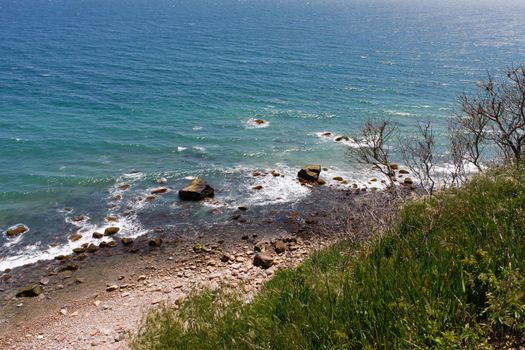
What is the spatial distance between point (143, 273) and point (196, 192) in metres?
8.85

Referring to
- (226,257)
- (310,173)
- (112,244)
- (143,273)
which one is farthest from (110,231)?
(310,173)

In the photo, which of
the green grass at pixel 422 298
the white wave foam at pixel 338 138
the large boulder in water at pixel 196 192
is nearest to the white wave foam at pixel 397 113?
the white wave foam at pixel 338 138

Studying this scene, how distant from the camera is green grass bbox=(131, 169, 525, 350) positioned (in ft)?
19.3

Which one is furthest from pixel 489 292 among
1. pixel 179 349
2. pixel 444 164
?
pixel 444 164

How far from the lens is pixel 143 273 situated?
23.5 meters

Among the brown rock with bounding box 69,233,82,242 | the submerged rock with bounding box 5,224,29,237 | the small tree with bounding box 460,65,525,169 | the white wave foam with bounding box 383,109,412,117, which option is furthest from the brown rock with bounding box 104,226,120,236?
the white wave foam with bounding box 383,109,412,117

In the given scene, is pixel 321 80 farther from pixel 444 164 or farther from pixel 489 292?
pixel 489 292

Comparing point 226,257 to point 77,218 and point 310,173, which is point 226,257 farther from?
point 310,173

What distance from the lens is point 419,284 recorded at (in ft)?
22.2

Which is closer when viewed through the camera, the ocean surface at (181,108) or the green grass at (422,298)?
the green grass at (422,298)

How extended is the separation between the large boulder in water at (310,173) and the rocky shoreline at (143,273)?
4312 millimetres

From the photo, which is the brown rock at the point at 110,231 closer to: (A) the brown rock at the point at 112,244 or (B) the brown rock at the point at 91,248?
(A) the brown rock at the point at 112,244

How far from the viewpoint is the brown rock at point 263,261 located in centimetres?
2336

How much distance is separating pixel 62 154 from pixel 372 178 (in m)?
28.9
